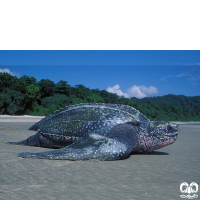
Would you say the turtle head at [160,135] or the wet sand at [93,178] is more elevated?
the turtle head at [160,135]

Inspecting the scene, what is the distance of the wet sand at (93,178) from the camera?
2.15 metres

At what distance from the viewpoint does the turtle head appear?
15.0 ft

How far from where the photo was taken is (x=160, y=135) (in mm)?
4598

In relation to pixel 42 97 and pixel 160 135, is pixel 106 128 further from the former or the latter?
pixel 42 97

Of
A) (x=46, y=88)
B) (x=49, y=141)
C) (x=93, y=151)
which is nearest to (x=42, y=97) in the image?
(x=46, y=88)

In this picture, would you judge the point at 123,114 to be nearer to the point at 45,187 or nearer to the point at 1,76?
the point at 45,187

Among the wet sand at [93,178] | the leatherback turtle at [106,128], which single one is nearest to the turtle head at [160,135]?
the leatherback turtle at [106,128]

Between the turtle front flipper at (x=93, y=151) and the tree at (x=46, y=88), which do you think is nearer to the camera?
the turtle front flipper at (x=93, y=151)

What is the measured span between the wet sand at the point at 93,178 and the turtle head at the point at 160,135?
2.36 ft

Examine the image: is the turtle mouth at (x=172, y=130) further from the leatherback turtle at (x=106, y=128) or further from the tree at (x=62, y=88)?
the tree at (x=62, y=88)

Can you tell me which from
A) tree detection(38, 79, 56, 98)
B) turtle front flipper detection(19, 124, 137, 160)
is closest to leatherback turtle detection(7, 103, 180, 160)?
turtle front flipper detection(19, 124, 137, 160)

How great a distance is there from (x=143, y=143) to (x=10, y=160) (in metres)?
2.19

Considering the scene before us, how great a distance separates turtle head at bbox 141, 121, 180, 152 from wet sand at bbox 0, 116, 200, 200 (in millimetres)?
718
